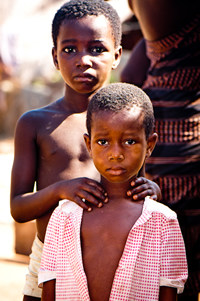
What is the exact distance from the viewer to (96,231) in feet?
6.22

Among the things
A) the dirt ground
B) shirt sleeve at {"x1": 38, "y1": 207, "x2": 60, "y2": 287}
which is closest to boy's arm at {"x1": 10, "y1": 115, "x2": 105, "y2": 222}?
A: shirt sleeve at {"x1": 38, "y1": 207, "x2": 60, "y2": 287}

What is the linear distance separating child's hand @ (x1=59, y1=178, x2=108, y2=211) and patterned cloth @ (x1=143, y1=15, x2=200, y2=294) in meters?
0.87

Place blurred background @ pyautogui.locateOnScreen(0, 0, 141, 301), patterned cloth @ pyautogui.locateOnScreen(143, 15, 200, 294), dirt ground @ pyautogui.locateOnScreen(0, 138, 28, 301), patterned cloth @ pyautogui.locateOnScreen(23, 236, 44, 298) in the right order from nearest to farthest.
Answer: patterned cloth @ pyautogui.locateOnScreen(23, 236, 44, 298) < patterned cloth @ pyautogui.locateOnScreen(143, 15, 200, 294) < dirt ground @ pyautogui.locateOnScreen(0, 138, 28, 301) < blurred background @ pyautogui.locateOnScreen(0, 0, 141, 301)

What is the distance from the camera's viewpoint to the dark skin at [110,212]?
1841 millimetres

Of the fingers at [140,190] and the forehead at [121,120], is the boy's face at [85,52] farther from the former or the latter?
the fingers at [140,190]

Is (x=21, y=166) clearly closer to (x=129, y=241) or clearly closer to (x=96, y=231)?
(x=96, y=231)

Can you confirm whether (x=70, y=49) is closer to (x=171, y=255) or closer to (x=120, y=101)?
(x=120, y=101)

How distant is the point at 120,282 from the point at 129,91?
2.46 feet

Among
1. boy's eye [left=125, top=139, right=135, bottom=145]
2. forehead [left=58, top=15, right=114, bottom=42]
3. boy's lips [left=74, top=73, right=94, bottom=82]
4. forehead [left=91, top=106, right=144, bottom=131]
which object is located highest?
forehead [left=58, top=15, right=114, bottom=42]

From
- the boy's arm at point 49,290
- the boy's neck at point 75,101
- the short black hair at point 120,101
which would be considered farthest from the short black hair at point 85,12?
the boy's arm at point 49,290

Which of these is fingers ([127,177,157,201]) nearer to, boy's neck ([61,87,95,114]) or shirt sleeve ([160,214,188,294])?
shirt sleeve ([160,214,188,294])

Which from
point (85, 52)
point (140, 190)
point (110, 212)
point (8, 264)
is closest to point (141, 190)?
point (140, 190)

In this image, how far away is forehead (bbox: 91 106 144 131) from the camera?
1.84 meters

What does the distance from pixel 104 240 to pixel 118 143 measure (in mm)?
391
